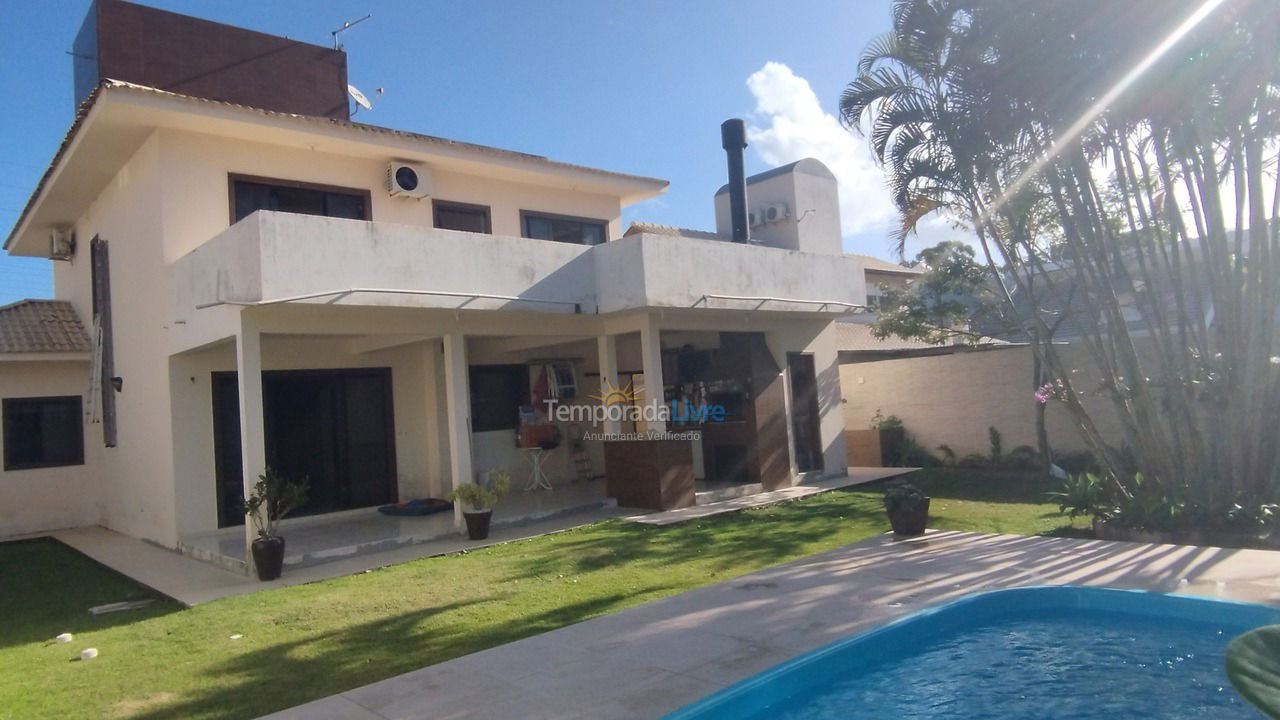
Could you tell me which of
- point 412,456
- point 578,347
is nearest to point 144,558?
point 412,456

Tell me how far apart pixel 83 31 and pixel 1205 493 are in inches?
722

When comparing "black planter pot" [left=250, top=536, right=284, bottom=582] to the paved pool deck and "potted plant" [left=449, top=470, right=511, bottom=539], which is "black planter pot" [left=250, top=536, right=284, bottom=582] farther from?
the paved pool deck

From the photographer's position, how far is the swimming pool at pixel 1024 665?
5.37m

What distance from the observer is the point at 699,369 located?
53.9 feet

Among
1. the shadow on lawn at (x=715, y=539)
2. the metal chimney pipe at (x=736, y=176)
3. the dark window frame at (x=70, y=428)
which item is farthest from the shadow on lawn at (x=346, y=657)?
the dark window frame at (x=70, y=428)

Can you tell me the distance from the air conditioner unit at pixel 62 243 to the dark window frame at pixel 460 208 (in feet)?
28.4

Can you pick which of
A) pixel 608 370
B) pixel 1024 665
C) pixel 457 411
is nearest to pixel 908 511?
pixel 1024 665

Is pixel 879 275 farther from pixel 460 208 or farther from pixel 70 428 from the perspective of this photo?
pixel 70 428

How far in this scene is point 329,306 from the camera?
10.4 m

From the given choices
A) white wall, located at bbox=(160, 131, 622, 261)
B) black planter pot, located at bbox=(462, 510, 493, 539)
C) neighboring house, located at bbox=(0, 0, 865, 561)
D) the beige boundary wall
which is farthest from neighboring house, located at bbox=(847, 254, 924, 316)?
black planter pot, located at bbox=(462, 510, 493, 539)

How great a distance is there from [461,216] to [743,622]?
980 centimetres

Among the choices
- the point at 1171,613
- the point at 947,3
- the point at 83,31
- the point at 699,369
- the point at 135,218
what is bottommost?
the point at 1171,613

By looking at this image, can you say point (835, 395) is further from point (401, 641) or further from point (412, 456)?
point (401, 641)

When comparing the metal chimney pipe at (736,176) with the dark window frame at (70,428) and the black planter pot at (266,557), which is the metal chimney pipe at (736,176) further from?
the dark window frame at (70,428)
